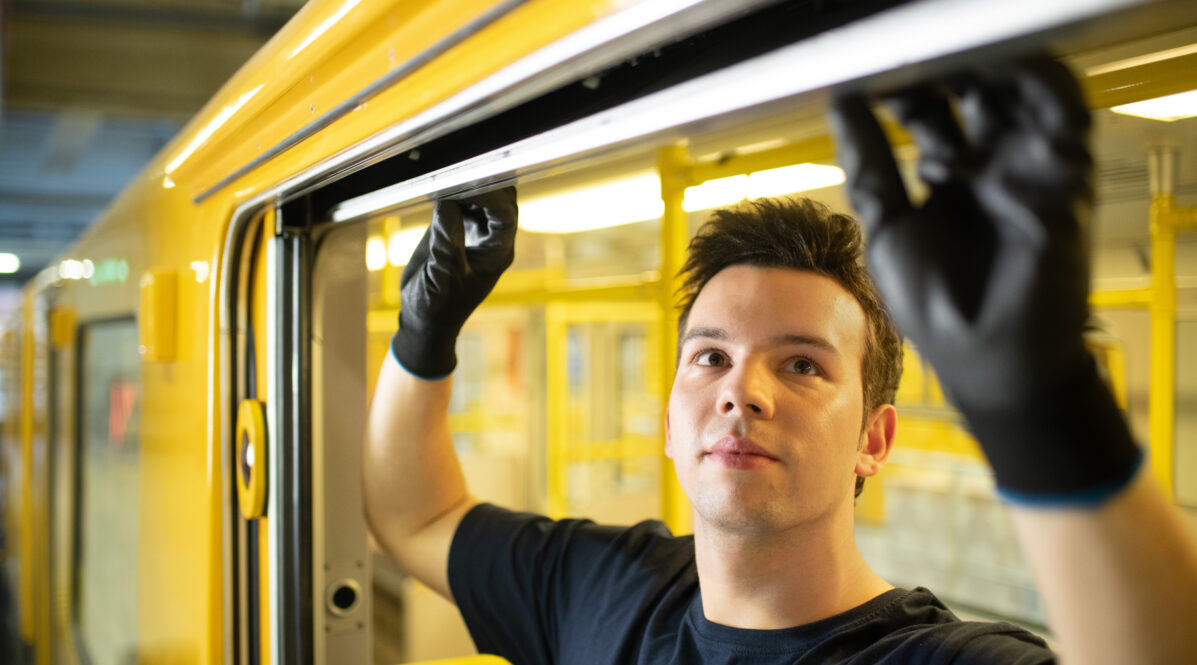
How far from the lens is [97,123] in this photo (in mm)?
5625

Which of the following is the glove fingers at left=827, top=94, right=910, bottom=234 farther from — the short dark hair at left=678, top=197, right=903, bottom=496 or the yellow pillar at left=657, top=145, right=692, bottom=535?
the yellow pillar at left=657, top=145, right=692, bottom=535

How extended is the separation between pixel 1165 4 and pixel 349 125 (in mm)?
777

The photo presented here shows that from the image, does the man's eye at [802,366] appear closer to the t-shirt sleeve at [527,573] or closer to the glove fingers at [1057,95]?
the t-shirt sleeve at [527,573]

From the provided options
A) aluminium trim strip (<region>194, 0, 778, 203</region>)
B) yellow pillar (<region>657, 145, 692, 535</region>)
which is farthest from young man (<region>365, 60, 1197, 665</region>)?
yellow pillar (<region>657, 145, 692, 535</region>)

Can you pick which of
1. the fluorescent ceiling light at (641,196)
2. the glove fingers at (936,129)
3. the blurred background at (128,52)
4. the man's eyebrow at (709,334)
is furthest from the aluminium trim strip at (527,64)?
the blurred background at (128,52)

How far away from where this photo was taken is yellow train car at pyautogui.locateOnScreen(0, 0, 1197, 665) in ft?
1.90

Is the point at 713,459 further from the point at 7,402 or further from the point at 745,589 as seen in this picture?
the point at 7,402

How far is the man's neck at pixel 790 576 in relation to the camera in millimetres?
1202

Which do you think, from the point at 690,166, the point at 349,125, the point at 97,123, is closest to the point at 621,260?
the point at 97,123

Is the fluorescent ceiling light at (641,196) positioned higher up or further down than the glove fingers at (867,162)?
higher up

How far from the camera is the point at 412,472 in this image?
5.21 ft

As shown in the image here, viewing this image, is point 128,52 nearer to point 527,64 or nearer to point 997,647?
point 527,64

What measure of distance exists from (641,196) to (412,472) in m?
2.69

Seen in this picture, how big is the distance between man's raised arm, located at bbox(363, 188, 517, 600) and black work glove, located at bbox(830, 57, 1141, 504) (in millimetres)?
862
